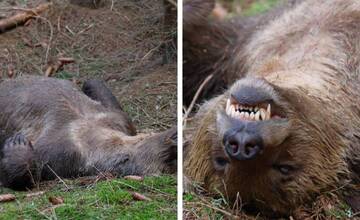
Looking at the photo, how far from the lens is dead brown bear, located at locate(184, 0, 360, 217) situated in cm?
234

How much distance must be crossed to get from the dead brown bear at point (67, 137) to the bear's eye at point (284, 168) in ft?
1.13

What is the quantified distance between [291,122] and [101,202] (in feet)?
2.17

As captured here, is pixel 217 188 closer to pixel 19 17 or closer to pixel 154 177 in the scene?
pixel 154 177

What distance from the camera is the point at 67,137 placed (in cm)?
270

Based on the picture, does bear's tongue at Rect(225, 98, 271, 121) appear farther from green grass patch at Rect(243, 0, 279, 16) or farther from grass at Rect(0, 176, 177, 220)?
green grass patch at Rect(243, 0, 279, 16)

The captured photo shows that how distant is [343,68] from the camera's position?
297 cm

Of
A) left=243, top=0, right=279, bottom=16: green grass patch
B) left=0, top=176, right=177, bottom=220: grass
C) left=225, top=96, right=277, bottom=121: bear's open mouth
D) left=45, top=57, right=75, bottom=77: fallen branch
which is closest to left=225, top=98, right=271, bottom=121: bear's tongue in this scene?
left=225, top=96, right=277, bottom=121: bear's open mouth

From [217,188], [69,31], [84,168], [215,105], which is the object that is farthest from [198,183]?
[69,31]

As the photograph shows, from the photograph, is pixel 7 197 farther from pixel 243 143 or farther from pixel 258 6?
pixel 258 6

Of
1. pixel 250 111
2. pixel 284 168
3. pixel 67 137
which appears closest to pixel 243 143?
pixel 250 111

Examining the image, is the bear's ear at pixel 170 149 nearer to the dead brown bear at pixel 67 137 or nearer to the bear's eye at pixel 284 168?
the dead brown bear at pixel 67 137

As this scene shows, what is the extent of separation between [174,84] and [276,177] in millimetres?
A: 450

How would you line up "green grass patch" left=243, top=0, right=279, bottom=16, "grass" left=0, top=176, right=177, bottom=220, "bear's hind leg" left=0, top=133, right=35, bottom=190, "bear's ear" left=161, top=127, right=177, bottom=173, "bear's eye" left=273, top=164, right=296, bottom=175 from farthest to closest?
"green grass patch" left=243, top=0, right=279, bottom=16 → "bear's ear" left=161, top=127, right=177, bottom=173 → "bear's eye" left=273, top=164, right=296, bottom=175 → "bear's hind leg" left=0, top=133, right=35, bottom=190 → "grass" left=0, top=176, right=177, bottom=220

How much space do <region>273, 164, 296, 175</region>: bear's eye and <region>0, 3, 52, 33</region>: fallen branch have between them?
2.92 feet
